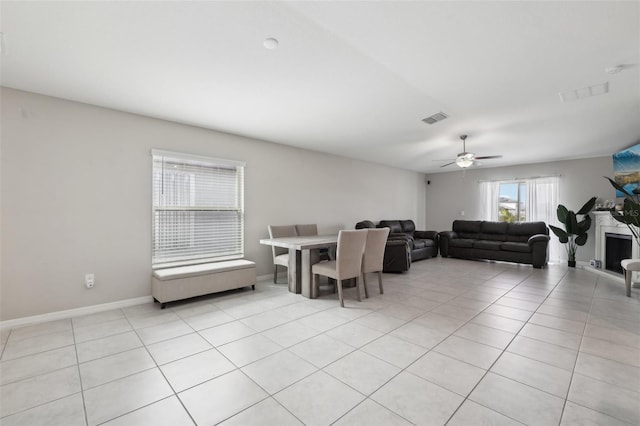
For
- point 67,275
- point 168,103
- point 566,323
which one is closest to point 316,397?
point 566,323

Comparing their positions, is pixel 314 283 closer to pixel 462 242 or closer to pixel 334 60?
pixel 334 60

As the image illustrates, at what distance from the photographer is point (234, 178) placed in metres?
4.70

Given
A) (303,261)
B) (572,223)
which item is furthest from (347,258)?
(572,223)

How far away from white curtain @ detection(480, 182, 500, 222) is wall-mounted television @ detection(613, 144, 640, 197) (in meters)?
2.62

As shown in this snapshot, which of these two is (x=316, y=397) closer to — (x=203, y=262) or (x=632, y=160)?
(x=203, y=262)

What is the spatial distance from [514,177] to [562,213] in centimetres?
155

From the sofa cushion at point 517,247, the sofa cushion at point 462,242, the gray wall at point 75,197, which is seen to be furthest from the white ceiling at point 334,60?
the sofa cushion at point 462,242

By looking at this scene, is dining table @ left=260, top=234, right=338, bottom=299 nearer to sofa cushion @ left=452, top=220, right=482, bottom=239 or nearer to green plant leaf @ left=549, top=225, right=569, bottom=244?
sofa cushion @ left=452, top=220, right=482, bottom=239

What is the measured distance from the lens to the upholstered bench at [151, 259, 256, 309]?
11.4 feet

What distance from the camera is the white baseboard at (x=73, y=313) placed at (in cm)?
291

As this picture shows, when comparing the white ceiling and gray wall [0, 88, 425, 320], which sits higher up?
the white ceiling

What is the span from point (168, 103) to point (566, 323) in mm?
5281

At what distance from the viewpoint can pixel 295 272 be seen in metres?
4.15

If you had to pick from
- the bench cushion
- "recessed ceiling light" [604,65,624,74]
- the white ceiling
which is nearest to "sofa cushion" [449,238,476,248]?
the white ceiling
